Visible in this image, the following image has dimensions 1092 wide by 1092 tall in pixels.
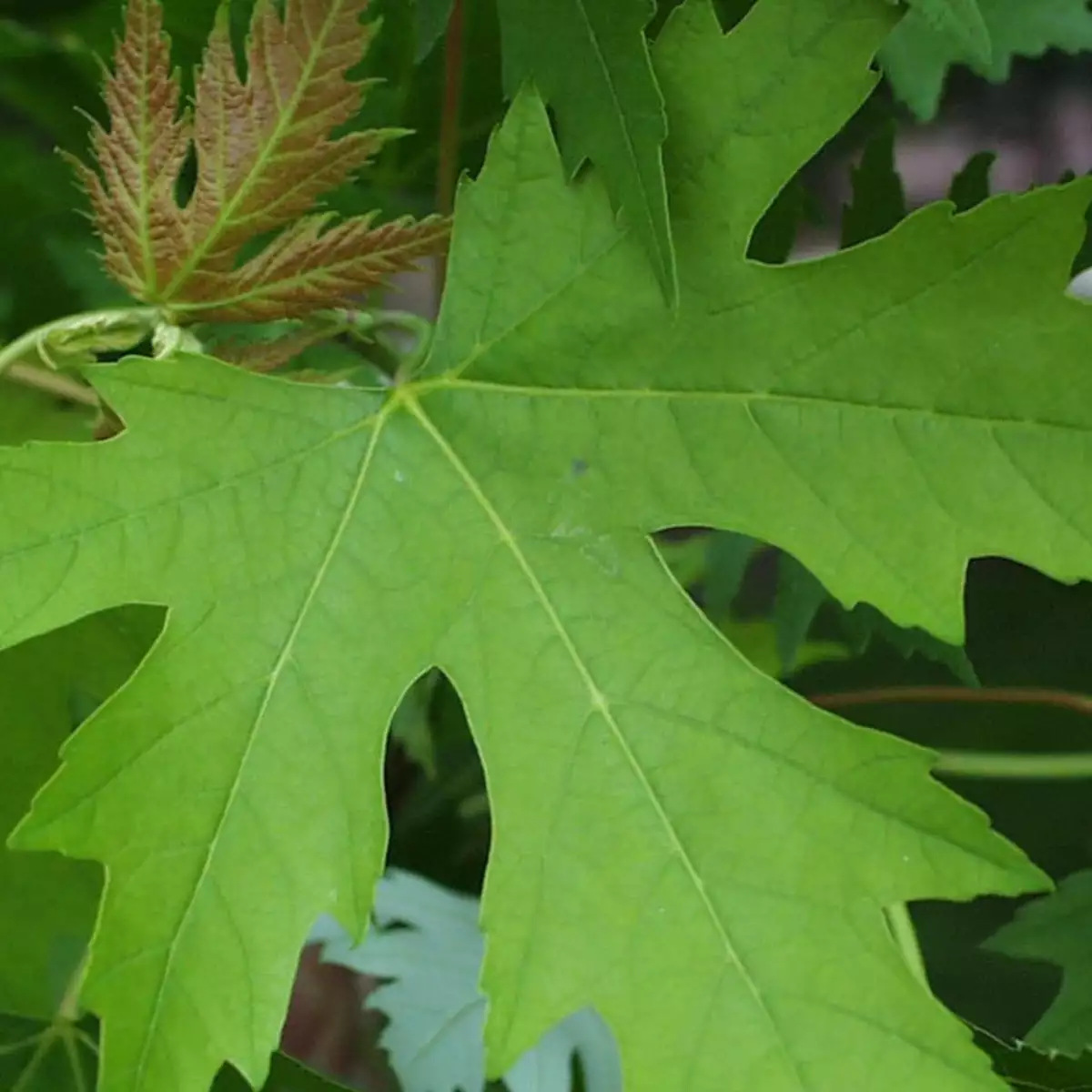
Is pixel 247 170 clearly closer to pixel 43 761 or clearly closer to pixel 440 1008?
pixel 43 761

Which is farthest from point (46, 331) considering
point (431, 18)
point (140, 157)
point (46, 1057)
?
point (46, 1057)

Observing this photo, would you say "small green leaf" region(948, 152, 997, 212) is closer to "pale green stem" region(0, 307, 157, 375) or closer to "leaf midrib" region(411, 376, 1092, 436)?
"leaf midrib" region(411, 376, 1092, 436)

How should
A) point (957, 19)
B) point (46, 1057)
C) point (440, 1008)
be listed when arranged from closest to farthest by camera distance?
point (957, 19) → point (46, 1057) → point (440, 1008)

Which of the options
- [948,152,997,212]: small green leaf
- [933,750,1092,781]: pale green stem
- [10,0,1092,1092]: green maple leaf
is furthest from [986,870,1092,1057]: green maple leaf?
[948,152,997,212]: small green leaf

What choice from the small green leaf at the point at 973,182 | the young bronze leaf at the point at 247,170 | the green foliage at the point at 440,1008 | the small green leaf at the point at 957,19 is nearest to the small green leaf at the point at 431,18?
the young bronze leaf at the point at 247,170

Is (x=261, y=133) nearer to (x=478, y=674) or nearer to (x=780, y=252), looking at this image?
(x=478, y=674)

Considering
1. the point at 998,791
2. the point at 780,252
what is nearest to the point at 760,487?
the point at 780,252
